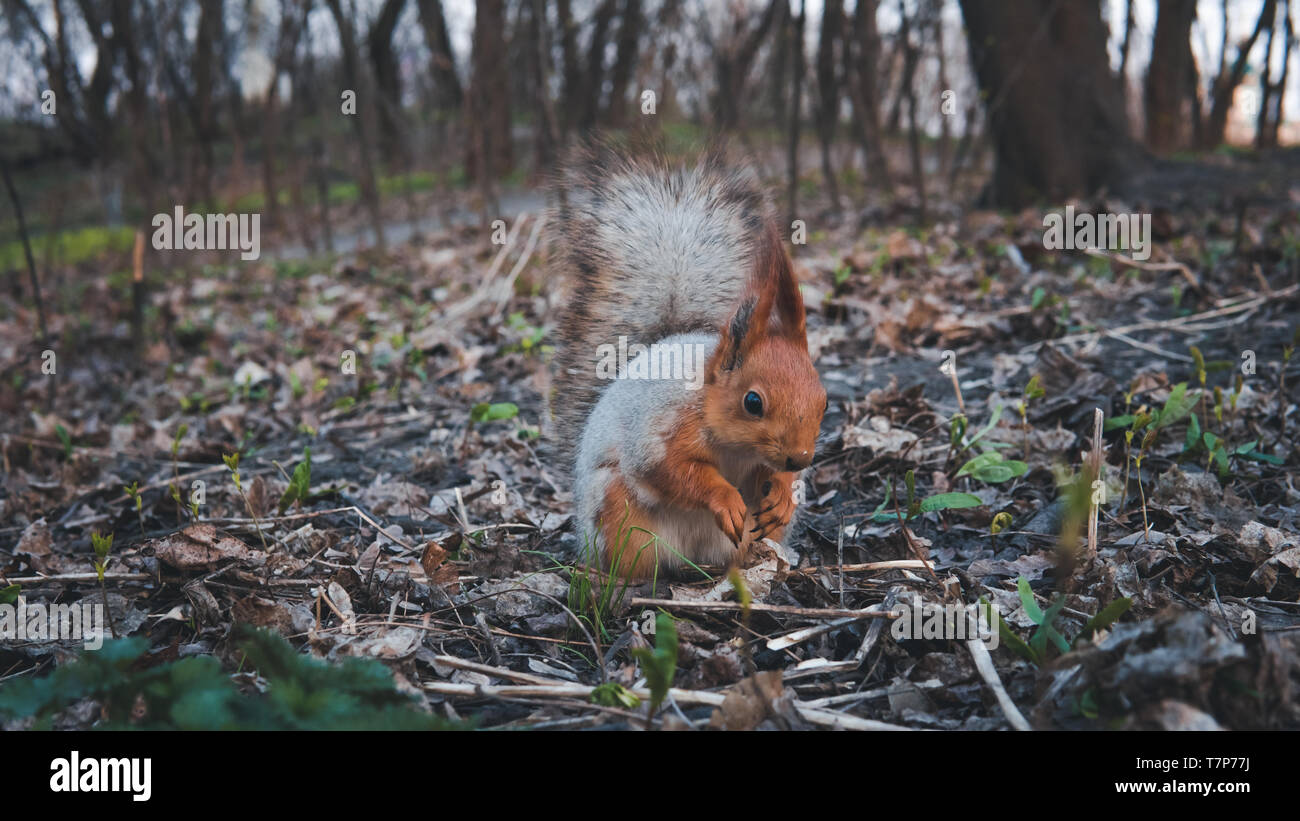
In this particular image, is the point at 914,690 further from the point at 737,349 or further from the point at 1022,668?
the point at 737,349

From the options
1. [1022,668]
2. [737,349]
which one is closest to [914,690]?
[1022,668]

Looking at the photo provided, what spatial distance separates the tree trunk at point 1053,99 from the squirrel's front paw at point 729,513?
6513 mm

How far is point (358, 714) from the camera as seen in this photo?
1.35 metres

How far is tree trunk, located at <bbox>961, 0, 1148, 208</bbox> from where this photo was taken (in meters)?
7.56

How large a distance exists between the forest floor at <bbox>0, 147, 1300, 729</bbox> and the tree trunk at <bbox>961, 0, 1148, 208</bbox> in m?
2.24

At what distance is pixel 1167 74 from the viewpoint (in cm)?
1476

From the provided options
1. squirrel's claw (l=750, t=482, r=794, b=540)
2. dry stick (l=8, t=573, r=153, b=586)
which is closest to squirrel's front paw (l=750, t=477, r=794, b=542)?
squirrel's claw (l=750, t=482, r=794, b=540)

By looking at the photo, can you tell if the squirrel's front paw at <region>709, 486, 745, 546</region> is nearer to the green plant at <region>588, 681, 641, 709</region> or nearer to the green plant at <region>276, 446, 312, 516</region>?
the green plant at <region>588, 681, 641, 709</region>

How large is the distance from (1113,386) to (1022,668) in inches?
74.2

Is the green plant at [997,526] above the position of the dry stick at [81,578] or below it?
above

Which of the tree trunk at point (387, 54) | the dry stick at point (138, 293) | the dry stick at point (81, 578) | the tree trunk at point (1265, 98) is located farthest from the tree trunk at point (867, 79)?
the tree trunk at point (387, 54)

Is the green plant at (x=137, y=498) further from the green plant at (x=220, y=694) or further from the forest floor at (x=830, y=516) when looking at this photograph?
the green plant at (x=220, y=694)

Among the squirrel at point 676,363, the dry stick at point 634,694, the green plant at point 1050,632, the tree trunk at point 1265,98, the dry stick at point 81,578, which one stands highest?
the tree trunk at point 1265,98

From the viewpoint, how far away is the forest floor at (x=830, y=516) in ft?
5.79
